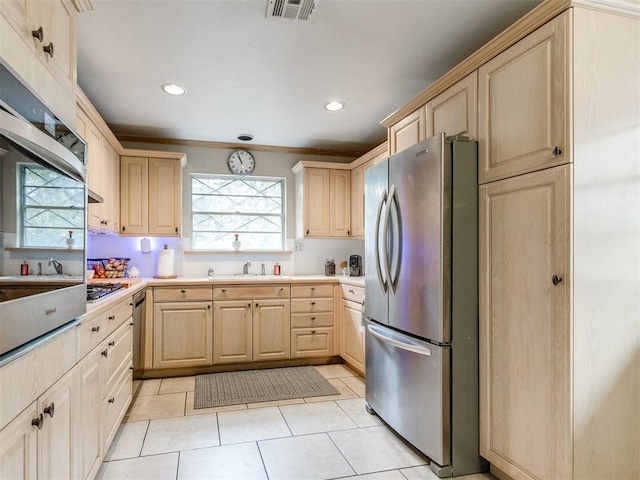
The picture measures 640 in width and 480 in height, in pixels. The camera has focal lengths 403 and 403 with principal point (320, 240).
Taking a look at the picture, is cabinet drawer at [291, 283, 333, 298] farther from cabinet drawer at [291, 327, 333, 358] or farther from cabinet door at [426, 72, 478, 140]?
cabinet door at [426, 72, 478, 140]

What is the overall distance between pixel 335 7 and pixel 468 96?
32.9 inches

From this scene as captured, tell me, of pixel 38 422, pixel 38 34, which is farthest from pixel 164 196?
pixel 38 422

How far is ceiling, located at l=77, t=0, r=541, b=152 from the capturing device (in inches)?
82.4

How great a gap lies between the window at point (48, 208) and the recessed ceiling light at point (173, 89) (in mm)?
1663

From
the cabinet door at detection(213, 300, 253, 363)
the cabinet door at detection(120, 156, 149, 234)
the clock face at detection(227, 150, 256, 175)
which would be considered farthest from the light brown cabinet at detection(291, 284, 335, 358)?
the cabinet door at detection(120, 156, 149, 234)

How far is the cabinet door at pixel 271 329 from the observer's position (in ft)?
13.0

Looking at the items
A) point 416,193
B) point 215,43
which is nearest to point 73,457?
point 416,193

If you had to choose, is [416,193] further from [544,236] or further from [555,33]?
[555,33]

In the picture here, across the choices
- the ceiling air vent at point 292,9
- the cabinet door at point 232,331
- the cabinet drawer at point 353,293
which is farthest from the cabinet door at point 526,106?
the cabinet door at point 232,331

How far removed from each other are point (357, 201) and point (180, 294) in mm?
2075

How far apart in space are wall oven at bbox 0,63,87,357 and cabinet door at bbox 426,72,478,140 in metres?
1.86

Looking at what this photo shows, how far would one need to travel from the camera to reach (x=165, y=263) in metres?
4.17

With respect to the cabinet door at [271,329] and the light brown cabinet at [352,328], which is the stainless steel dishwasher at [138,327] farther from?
the light brown cabinet at [352,328]

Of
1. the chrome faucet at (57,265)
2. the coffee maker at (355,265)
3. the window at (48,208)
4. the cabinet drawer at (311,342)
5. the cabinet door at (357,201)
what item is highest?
the cabinet door at (357,201)
